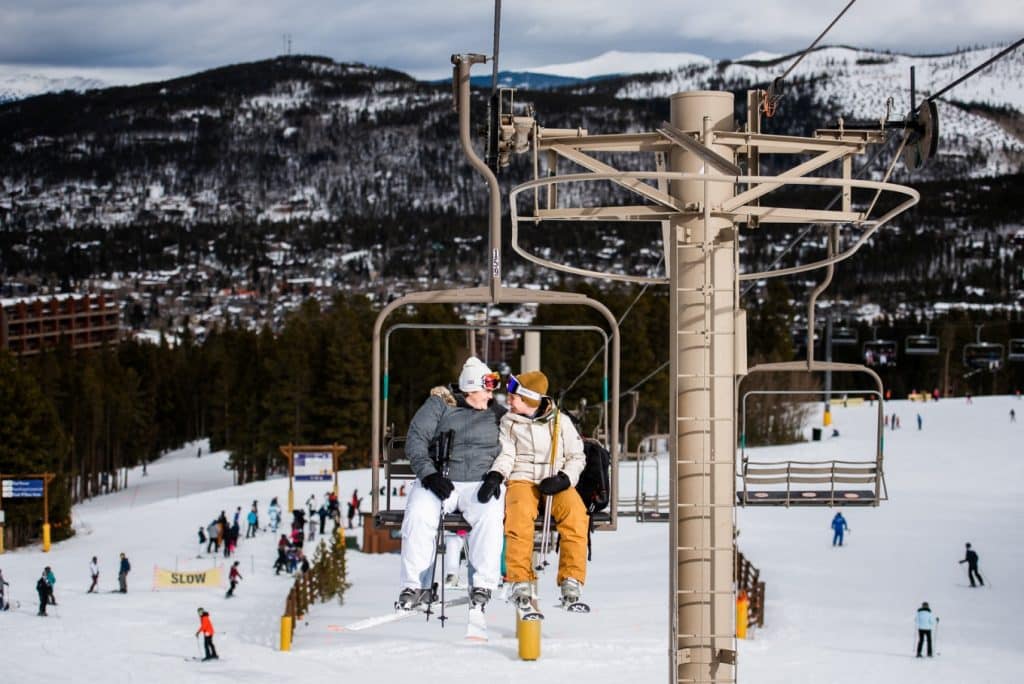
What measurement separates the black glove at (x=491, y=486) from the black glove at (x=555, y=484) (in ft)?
0.81

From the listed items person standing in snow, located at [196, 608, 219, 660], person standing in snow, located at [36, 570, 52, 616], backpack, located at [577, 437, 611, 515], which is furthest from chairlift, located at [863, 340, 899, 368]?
backpack, located at [577, 437, 611, 515]

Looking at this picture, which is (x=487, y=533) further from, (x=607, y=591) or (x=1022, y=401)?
(x=1022, y=401)

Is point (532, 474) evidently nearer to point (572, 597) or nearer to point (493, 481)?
point (493, 481)

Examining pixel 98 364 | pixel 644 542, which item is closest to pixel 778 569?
pixel 644 542

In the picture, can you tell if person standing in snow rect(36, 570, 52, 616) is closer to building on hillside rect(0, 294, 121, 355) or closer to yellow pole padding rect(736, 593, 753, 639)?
yellow pole padding rect(736, 593, 753, 639)

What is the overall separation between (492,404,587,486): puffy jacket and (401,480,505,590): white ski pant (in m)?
0.25

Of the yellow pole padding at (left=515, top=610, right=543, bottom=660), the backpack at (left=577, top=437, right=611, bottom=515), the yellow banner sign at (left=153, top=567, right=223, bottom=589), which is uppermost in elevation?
the backpack at (left=577, top=437, right=611, bottom=515)

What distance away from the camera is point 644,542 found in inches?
1708

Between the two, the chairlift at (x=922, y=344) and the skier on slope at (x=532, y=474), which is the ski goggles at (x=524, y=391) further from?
the chairlift at (x=922, y=344)

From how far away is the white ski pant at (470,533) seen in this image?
29.6 feet

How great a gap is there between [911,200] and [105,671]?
21.0 metres

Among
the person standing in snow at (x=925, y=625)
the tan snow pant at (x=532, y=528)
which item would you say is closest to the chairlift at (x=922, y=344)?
the person standing in snow at (x=925, y=625)

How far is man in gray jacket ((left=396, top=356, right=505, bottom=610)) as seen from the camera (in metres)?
8.88

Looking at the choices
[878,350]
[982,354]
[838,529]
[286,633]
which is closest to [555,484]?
[286,633]
